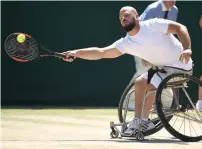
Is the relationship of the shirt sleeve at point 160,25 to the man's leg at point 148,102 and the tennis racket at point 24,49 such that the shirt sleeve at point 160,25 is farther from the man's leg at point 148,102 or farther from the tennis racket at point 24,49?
the tennis racket at point 24,49

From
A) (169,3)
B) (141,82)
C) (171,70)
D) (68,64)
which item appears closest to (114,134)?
(141,82)

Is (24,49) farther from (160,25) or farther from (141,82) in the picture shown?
(160,25)

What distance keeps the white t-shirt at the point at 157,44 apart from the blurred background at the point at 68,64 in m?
4.88

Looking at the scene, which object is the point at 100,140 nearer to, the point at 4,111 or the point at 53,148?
the point at 53,148

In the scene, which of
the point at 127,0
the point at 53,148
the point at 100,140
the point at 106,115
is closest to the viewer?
the point at 53,148

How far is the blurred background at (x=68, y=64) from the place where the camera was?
11.1m

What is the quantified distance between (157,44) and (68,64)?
201 inches

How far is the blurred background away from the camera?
1110 centimetres

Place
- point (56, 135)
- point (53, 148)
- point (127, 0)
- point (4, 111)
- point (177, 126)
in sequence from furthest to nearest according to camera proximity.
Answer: point (127, 0) → point (4, 111) → point (177, 126) → point (56, 135) → point (53, 148)

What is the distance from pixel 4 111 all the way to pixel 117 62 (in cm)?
233

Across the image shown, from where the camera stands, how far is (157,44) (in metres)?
6.19

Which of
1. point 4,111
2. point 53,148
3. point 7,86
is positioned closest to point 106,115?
point 4,111

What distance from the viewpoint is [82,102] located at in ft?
36.7

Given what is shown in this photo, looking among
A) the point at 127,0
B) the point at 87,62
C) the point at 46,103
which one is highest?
the point at 127,0
